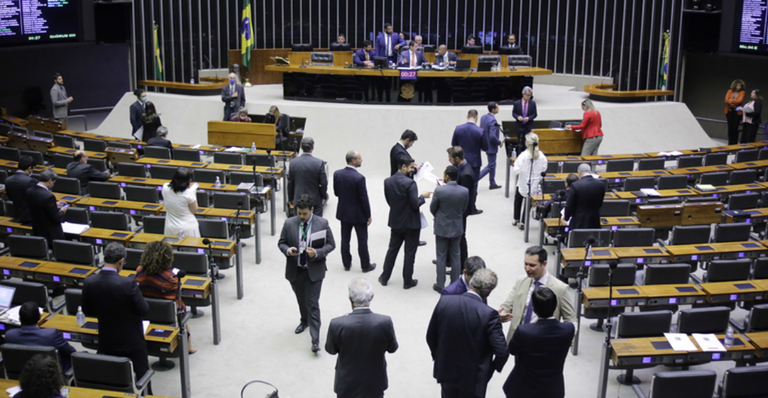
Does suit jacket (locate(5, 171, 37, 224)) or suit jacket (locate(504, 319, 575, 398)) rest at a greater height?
suit jacket (locate(5, 171, 37, 224))

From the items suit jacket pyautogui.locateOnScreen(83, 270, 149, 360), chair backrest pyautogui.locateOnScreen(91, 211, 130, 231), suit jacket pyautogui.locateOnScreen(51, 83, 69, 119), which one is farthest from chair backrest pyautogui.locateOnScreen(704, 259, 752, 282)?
suit jacket pyautogui.locateOnScreen(51, 83, 69, 119)

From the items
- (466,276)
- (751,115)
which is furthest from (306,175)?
(751,115)

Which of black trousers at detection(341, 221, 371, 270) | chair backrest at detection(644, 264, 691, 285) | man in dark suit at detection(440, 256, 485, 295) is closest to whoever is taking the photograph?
man in dark suit at detection(440, 256, 485, 295)

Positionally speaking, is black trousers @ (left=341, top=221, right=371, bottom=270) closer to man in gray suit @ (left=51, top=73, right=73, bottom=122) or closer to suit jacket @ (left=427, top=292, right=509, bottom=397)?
suit jacket @ (left=427, top=292, right=509, bottom=397)

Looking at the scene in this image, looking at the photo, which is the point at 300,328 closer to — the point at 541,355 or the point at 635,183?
the point at 541,355

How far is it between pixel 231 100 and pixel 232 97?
0.09 metres

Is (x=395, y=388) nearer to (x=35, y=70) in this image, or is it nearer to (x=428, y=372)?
(x=428, y=372)

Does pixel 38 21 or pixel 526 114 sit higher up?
pixel 38 21

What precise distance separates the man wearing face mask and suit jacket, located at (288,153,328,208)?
6.01 meters

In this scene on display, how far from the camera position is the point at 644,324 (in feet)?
18.0

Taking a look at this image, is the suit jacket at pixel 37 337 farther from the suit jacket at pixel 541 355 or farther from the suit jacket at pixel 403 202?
the suit jacket at pixel 403 202

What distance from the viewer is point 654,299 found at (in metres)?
6.05

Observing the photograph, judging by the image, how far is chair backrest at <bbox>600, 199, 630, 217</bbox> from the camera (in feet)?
27.7

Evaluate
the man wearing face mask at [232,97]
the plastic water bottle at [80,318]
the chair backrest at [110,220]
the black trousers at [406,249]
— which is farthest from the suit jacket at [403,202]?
the man wearing face mask at [232,97]
